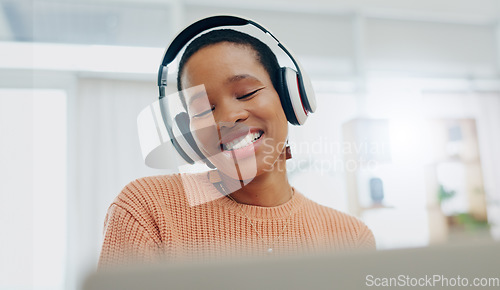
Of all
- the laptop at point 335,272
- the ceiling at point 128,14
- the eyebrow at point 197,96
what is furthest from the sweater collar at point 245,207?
the ceiling at point 128,14

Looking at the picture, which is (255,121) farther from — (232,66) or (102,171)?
(102,171)

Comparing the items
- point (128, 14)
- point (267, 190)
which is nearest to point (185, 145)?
point (267, 190)

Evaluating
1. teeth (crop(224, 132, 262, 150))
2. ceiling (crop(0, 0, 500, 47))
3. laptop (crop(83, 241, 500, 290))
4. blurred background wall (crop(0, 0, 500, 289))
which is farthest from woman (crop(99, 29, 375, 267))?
ceiling (crop(0, 0, 500, 47))

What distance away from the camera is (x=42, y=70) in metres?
2.03

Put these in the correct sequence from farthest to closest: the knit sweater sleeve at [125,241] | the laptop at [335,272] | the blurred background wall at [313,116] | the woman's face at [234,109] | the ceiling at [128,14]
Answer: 1. the ceiling at [128,14]
2. the blurred background wall at [313,116]
3. the woman's face at [234,109]
4. the knit sweater sleeve at [125,241]
5. the laptop at [335,272]

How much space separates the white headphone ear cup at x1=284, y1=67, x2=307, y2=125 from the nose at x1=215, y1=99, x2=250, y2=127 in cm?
9

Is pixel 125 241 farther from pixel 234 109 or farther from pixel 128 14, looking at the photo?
pixel 128 14

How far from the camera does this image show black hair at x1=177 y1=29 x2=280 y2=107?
26.7 inches

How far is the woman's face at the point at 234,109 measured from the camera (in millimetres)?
649

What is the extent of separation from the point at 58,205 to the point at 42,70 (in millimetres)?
594

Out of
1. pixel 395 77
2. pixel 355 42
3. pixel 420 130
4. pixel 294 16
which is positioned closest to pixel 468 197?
pixel 420 130

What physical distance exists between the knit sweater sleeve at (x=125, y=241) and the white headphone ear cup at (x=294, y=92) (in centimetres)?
30

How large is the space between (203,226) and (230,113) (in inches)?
6.3

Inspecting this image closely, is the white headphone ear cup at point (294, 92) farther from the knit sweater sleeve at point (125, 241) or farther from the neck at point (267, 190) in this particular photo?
the knit sweater sleeve at point (125, 241)
